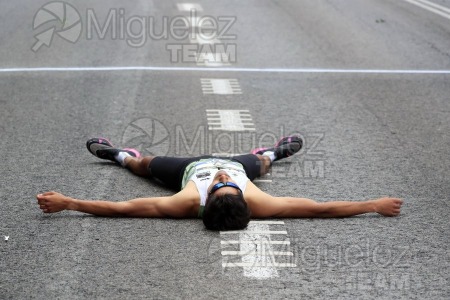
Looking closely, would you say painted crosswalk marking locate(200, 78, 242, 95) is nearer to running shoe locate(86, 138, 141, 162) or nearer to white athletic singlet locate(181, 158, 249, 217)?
running shoe locate(86, 138, 141, 162)

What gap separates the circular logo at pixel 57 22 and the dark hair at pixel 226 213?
8.61 metres

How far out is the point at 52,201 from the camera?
7871 mm

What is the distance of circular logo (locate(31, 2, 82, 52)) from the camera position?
16438mm

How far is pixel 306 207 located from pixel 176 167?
1349 mm

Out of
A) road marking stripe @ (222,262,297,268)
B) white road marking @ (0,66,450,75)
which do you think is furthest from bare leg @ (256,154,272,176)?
white road marking @ (0,66,450,75)

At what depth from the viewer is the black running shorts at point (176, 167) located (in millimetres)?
8648

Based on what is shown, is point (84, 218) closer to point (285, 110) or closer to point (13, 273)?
point (13, 273)

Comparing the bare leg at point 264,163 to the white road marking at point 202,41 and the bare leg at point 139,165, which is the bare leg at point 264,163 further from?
the white road marking at point 202,41

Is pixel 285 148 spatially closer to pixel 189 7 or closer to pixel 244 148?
pixel 244 148

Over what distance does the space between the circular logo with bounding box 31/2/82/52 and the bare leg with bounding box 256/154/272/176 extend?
723cm

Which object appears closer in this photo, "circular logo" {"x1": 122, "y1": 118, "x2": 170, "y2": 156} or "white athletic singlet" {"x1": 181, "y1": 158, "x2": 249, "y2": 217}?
"white athletic singlet" {"x1": 181, "y1": 158, "x2": 249, "y2": 217}

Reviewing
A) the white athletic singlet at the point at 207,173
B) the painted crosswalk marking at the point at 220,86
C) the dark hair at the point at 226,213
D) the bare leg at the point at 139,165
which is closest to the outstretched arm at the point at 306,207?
the white athletic singlet at the point at 207,173

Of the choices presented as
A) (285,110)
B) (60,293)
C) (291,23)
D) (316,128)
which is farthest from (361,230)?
(291,23)

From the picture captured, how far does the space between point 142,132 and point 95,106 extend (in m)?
1.34
